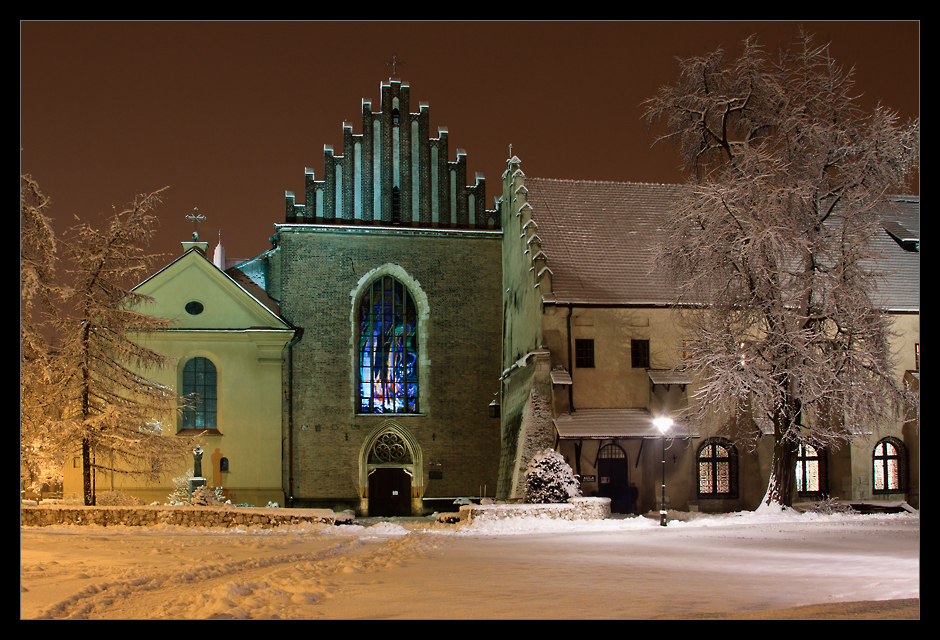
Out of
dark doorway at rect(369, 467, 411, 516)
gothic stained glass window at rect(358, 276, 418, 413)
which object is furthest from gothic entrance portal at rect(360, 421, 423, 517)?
gothic stained glass window at rect(358, 276, 418, 413)

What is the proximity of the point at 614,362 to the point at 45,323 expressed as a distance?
16057 millimetres

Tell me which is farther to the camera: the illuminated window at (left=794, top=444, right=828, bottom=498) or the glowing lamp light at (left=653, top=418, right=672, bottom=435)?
the illuminated window at (left=794, top=444, right=828, bottom=498)

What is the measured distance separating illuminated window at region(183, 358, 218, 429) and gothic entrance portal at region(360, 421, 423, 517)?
18.6 feet

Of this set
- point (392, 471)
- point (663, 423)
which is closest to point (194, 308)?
point (392, 471)

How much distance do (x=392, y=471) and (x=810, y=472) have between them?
14674mm

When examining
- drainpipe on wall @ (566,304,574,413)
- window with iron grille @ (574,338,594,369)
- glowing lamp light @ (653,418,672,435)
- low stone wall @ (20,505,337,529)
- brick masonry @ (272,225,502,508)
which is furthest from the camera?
brick masonry @ (272,225,502,508)

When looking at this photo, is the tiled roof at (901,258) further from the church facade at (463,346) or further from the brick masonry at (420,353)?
the brick masonry at (420,353)

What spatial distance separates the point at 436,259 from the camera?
33.3 meters

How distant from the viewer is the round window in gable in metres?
31.2

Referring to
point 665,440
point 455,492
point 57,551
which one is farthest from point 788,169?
point 57,551

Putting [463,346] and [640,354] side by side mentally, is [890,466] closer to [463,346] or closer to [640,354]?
[640,354]

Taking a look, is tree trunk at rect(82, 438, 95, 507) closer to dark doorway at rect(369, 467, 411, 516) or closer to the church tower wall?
the church tower wall

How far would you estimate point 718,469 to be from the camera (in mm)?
26859

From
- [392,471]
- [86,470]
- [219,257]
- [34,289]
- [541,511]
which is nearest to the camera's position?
[34,289]
